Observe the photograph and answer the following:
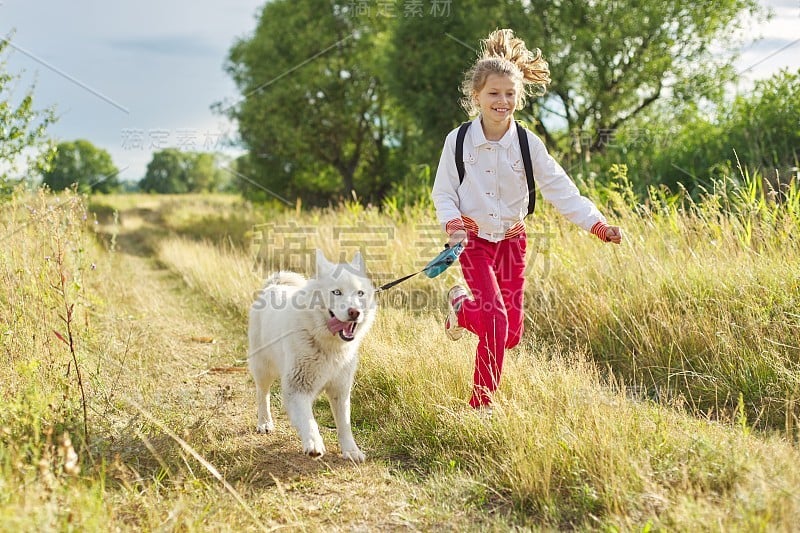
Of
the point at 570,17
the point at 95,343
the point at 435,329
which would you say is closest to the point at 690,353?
the point at 435,329

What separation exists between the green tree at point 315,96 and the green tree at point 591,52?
16.6ft

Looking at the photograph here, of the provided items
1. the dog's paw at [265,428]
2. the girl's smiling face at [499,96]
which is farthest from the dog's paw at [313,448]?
the girl's smiling face at [499,96]

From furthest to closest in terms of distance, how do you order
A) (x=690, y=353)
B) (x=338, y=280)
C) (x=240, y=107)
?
1. (x=240, y=107)
2. (x=690, y=353)
3. (x=338, y=280)

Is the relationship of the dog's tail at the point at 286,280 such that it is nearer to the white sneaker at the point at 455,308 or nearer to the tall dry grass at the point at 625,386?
the tall dry grass at the point at 625,386

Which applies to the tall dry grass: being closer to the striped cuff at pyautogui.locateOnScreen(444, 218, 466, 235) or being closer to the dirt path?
the dirt path

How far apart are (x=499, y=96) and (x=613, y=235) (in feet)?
3.68

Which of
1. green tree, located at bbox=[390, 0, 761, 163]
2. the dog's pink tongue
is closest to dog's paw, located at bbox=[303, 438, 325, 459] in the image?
the dog's pink tongue

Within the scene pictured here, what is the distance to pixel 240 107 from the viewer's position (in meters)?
23.4

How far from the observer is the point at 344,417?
3678 mm

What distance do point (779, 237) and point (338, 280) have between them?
3963mm

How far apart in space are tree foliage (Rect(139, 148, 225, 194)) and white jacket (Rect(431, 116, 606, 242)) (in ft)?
241

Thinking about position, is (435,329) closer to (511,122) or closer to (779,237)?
(511,122)

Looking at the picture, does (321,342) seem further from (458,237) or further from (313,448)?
(458,237)

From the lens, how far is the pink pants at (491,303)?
363 centimetres
